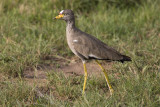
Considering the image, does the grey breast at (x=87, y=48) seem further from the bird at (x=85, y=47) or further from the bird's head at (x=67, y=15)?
the bird's head at (x=67, y=15)

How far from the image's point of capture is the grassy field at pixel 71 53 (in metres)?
4.02

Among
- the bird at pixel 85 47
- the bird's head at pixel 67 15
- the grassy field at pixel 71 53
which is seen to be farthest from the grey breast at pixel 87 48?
the grassy field at pixel 71 53

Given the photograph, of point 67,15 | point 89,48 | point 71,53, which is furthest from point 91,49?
point 71,53

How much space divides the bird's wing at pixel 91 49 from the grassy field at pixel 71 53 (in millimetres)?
350

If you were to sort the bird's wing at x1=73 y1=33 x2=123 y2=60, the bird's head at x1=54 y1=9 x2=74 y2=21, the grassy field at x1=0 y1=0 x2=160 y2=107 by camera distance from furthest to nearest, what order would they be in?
the bird's head at x1=54 y1=9 x2=74 y2=21 < the bird's wing at x1=73 y1=33 x2=123 y2=60 < the grassy field at x1=0 y1=0 x2=160 y2=107

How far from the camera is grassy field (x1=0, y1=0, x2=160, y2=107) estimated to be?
4.02m

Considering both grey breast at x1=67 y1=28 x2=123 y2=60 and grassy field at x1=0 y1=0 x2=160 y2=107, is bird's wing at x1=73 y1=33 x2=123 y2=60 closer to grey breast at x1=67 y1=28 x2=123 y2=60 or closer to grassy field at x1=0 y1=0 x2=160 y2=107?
grey breast at x1=67 y1=28 x2=123 y2=60

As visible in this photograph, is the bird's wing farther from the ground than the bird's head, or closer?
closer

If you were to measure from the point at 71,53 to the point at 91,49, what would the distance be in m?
1.43

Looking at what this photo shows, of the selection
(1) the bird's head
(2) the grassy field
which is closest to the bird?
(1) the bird's head

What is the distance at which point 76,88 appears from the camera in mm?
4461

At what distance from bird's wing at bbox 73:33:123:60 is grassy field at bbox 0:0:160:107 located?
350 millimetres

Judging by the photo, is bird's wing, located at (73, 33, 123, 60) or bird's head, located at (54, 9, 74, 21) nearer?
bird's wing, located at (73, 33, 123, 60)

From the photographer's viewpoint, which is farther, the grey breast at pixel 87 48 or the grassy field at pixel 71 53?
the grey breast at pixel 87 48
